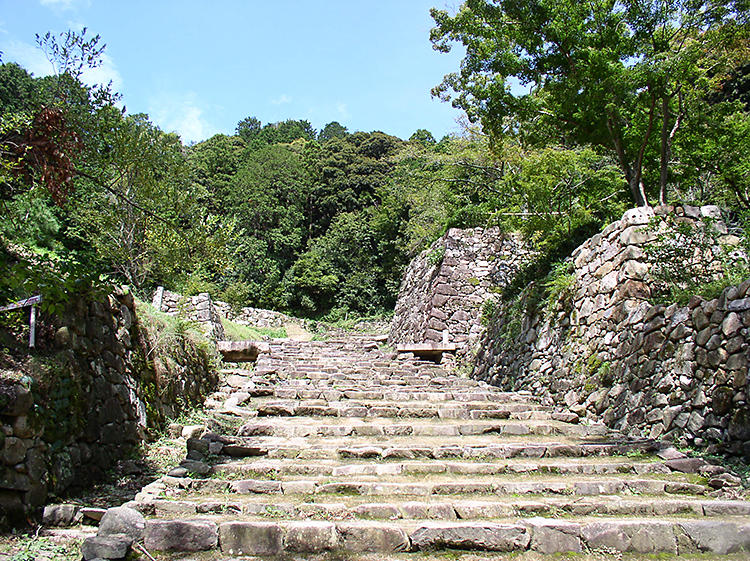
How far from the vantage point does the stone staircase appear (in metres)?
3.15

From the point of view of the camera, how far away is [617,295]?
20.4ft

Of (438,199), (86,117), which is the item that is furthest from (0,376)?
(438,199)

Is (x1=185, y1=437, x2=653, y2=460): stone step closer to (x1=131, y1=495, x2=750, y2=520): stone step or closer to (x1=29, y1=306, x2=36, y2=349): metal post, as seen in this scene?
(x1=131, y1=495, x2=750, y2=520): stone step

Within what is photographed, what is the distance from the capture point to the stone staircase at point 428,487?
315cm

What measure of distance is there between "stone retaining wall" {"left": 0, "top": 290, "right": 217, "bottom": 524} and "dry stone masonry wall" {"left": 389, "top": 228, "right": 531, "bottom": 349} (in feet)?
27.0

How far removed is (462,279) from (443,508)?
1054 centimetres

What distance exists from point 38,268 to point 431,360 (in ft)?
33.8

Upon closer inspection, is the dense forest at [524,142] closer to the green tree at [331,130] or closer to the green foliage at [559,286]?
the green foliage at [559,286]

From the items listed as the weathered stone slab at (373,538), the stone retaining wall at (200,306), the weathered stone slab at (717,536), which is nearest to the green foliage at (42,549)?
the weathered stone slab at (373,538)

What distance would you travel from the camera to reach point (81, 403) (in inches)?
164

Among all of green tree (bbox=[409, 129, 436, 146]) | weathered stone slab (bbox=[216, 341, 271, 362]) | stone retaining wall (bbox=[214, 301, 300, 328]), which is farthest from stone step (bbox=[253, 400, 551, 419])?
green tree (bbox=[409, 129, 436, 146])

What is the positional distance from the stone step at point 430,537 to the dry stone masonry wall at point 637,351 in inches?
57.6

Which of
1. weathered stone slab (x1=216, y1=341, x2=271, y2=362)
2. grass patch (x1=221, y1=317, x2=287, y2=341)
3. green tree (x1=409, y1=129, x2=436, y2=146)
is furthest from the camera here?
green tree (x1=409, y1=129, x2=436, y2=146)

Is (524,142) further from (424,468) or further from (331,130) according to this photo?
(331,130)
